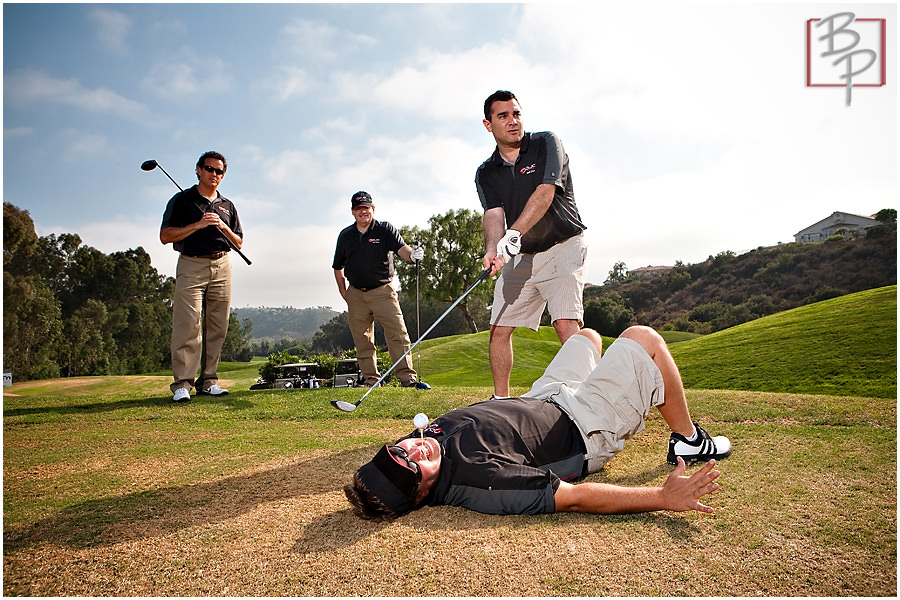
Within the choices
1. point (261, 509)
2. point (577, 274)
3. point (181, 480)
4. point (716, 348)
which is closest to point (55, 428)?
point (181, 480)

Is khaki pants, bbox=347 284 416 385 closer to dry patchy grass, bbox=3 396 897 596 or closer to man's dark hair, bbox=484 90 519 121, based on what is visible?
man's dark hair, bbox=484 90 519 121

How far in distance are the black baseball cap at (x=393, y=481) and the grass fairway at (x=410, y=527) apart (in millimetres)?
109

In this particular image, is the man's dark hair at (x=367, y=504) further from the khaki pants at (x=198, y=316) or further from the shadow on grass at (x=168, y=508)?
the khaki pants at (x=198, y=316)

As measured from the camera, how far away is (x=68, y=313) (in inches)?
1391

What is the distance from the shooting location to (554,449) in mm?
2486

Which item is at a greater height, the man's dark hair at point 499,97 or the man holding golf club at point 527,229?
the man's dark hair at point 499,97

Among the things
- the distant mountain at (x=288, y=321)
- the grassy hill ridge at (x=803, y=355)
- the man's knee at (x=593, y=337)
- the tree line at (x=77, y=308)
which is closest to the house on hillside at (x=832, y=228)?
the grassy hill ridge at (x=803, y=355)

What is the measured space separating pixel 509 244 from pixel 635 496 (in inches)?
82.0

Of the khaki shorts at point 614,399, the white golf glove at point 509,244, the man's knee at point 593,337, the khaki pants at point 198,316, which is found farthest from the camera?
the khaki pants at point 198,316

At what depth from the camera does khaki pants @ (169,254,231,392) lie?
5387 millimetres

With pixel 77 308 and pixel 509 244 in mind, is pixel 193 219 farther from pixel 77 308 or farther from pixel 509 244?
pixel 77 308

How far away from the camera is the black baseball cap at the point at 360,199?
7.02 m

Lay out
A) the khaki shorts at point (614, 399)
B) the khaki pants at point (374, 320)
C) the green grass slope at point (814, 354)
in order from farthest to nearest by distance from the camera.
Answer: the khaki pants at point (374, 320), the green grass slope at point (814, 354), the khaki shorts at point (614, 399)

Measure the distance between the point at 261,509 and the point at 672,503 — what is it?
67.2 inches
